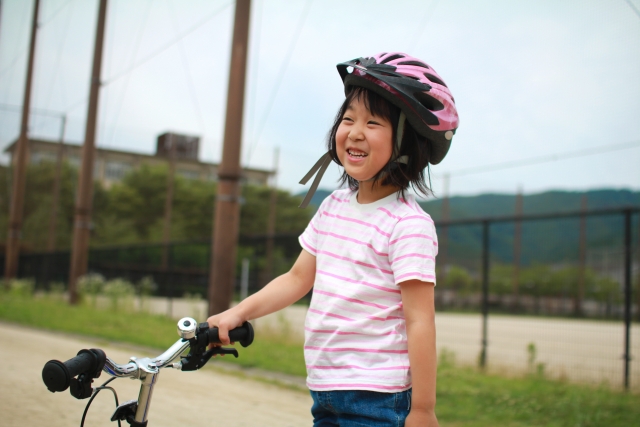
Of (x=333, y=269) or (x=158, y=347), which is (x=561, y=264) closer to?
(x=158, y=347)

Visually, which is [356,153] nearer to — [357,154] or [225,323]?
[357,154]

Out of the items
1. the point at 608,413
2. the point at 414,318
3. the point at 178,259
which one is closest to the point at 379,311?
the point at 414,318

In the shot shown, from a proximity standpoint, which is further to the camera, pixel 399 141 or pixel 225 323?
pixel 399 141

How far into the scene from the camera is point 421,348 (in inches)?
71.8

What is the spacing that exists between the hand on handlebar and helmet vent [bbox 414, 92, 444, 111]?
843mm

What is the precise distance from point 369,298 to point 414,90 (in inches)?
24.6

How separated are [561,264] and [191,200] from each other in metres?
28.2

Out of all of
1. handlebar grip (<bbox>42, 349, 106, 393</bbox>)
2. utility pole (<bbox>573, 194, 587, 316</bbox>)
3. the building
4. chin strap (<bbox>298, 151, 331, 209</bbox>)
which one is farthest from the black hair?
the building

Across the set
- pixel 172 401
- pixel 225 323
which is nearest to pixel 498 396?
pixel 172 401

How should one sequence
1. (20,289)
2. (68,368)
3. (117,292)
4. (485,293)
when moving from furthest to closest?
(20,289)
(117,292)
(485,293)
(68,368)

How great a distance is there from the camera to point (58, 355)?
715 cm

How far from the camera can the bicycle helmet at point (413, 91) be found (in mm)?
1986

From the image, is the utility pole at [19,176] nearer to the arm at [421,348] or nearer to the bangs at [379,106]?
the bangs at [379,106]

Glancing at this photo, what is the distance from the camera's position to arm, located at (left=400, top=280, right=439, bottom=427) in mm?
1815
